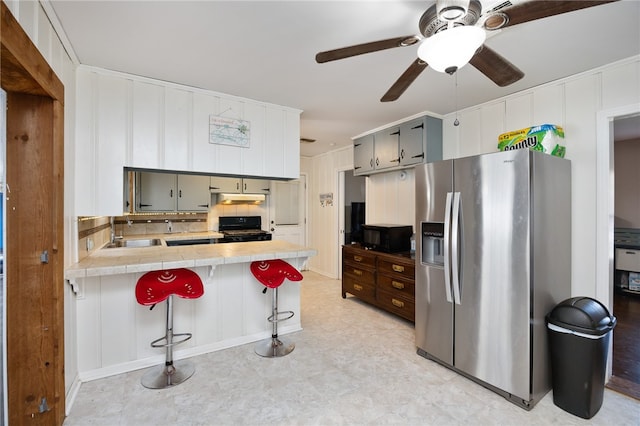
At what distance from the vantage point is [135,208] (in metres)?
3.72

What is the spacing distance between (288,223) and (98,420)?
426cm

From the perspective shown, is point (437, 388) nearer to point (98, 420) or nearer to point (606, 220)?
point (606, 220)

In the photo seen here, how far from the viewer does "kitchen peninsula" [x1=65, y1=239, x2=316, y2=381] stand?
225 centimetres

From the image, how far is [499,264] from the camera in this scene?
→ 6.83ft

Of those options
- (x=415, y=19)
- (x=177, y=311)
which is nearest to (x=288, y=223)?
(x=177, y=311)

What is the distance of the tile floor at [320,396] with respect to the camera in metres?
1.87

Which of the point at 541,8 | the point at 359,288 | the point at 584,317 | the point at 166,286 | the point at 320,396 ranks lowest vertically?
the point at 320,396

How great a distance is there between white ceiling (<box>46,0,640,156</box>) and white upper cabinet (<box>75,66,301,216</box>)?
14 cm

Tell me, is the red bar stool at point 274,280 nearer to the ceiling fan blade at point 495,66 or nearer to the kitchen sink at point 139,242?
the kitchen sink at point 139,242

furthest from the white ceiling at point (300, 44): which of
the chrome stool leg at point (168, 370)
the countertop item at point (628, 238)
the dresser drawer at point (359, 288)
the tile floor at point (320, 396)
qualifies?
the countertop item at point (628, 238)

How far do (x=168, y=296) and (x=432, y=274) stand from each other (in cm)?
211

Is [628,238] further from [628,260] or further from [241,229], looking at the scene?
[241,229]

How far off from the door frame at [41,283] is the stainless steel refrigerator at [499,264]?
2.62m

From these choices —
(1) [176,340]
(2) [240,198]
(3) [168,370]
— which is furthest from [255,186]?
(3) [168,370]
